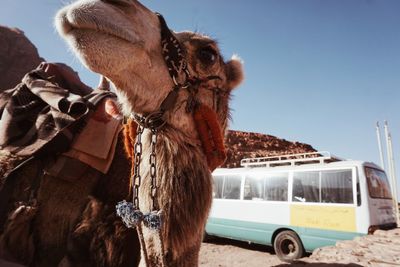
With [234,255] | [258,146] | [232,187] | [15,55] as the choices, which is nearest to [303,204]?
[232,187]

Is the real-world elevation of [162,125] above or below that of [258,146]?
below

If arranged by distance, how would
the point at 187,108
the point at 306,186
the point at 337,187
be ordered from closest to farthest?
the point at 187,108 → the point at 337,187 → the point at 306,186

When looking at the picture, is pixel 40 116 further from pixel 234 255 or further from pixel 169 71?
pixel 234 255

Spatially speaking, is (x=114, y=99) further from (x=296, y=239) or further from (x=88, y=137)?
(x=296, y=239)

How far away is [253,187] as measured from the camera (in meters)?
11.6

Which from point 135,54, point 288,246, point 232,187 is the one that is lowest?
point 288,246

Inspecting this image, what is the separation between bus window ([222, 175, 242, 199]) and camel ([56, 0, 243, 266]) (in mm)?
10338

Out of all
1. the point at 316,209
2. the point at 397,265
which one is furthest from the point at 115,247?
the point at 316,209

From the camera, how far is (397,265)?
216cm

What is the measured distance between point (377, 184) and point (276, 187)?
3145mm

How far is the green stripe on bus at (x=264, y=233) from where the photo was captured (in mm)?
8843

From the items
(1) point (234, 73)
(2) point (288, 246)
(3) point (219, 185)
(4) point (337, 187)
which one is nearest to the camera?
(1) point (234, 73)

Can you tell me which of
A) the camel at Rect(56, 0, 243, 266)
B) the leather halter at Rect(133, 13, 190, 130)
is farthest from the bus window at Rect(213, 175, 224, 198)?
the leather halter at Rect(133, 13, 190, 130)

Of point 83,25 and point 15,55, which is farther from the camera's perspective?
point 15,55
